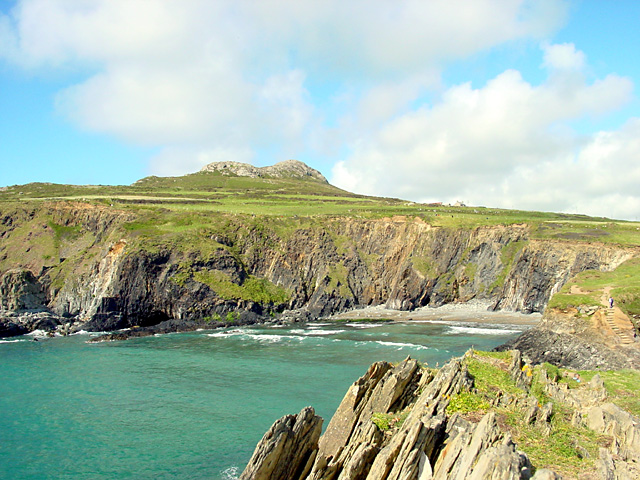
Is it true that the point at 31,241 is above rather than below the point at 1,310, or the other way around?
above

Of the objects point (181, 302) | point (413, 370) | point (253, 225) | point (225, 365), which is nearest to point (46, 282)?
point (181, 302)

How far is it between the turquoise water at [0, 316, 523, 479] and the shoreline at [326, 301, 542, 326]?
6.01m

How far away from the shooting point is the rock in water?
39.6ft

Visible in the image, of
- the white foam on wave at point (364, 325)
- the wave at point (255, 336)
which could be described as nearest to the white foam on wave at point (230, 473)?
the wave at point (255, 336)

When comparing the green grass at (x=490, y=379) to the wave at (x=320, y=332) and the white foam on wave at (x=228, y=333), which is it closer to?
the wave at (x=320, y=332)

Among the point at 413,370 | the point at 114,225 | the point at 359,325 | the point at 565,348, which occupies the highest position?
the point at 114,225

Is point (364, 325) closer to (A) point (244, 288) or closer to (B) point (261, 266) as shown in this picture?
(A) point (244, 288)

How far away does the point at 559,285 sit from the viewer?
66.1 metres

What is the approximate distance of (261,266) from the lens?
274ft

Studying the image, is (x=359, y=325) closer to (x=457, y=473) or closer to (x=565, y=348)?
(x=565, y=348)

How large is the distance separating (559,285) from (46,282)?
83.9 metres

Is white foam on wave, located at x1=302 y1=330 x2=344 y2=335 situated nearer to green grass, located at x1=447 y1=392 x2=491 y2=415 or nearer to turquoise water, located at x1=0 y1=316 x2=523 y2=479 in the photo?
turquoise water, located at x1=0 y1=316 x2=523 y2=479

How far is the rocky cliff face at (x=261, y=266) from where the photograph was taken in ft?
229

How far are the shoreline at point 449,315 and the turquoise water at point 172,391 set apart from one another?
6011mm
